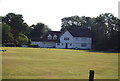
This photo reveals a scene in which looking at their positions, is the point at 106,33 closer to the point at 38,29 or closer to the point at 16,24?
the point at 16,24

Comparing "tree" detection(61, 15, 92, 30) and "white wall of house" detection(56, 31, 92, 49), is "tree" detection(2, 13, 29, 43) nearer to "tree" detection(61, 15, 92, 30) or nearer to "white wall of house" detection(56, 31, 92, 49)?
"white wall of house" detection(56, 31, 92, 49)

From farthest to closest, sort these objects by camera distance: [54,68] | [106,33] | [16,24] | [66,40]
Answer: [66,40] < [16,24] < [106,33] < [54,68]

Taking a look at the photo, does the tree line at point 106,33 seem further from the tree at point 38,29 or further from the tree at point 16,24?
the tree at point 38,29

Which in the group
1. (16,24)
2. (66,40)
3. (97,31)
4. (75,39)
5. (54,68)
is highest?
(16,24)

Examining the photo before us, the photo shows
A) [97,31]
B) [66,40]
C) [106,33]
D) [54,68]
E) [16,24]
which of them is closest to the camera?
[54,68]

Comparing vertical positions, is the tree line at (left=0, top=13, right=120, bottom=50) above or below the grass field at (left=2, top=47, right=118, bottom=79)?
above

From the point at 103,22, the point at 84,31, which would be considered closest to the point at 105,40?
the point at 103,22

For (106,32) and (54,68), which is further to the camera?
(106,32)

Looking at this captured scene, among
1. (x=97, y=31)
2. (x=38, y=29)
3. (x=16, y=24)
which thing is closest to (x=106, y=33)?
(x=97, y=31)

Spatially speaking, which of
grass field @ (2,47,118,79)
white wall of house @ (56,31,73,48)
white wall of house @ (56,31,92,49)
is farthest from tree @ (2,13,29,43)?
grass field @ (2,47,118,79)

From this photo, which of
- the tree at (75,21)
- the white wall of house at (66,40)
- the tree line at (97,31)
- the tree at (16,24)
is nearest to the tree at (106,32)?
the tree line at (97,31)

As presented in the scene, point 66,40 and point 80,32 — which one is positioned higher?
point 80,32

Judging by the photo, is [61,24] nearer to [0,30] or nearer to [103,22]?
[103,22]

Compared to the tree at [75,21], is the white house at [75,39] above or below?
below
